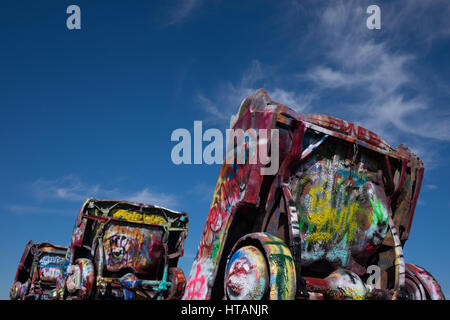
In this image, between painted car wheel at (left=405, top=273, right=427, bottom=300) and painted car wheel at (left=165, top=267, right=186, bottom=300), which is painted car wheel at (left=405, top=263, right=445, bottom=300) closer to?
painted car wheel at (left=405, top=273, right=427, bottom=300)

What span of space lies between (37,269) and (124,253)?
21.2ft

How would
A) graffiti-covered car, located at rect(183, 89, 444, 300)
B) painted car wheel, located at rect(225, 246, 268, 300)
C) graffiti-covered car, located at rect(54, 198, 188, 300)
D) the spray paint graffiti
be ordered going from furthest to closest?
1. graffiti-covered car, located at rect(54, 198, 188, 300)
2. the spray paint graffiti
3. graffiti-covered car, located at rect(183, 89, 444, 300)
4. painted car wheel, located at rect(225, 246, 268, 300)

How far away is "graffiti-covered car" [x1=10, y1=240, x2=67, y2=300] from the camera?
45.8ft

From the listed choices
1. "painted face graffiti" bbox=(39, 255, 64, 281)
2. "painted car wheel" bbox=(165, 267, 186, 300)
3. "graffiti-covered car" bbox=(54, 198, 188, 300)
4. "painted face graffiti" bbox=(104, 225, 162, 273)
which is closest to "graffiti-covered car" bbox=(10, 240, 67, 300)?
"painted face graffiti" bbox=(39, 255, 64, 281)

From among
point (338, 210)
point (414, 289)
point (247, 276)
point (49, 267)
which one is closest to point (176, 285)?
point (414, 289)

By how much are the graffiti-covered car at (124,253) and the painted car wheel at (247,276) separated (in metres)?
5.48

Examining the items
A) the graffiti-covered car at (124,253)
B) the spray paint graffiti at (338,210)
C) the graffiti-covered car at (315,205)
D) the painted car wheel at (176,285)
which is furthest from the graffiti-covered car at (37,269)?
the spray paint graffiti at (338,210)

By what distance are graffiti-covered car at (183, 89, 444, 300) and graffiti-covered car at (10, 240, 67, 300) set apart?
10.9 m

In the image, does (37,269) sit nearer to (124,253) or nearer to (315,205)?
(124,253)

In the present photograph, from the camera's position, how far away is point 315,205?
4367 millimetres

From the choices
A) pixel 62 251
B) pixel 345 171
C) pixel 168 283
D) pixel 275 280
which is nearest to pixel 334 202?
pixel 345 171

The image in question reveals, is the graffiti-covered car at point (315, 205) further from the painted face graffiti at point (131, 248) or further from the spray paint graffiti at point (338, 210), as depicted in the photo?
the painted face graffiti at point (131, 248)

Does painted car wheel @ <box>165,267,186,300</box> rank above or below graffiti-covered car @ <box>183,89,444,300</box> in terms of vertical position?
below

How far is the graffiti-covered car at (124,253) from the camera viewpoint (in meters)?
8.73
